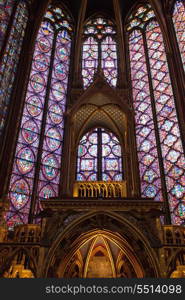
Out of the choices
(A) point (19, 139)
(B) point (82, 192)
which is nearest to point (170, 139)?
(B) point (82, 192)

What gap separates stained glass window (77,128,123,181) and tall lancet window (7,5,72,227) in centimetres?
84

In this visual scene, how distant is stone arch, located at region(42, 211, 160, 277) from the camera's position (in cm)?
802

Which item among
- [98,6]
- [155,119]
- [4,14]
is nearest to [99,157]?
[155,119]

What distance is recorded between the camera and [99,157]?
42.5 feet

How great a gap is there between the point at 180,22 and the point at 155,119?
4420 mm

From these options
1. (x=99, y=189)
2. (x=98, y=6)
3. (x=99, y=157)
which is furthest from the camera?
(x=98, y=6)

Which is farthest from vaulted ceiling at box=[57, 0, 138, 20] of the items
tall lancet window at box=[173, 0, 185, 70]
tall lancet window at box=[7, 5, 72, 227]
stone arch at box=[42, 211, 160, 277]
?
stone arch at box=[42, 211, 160, 277]

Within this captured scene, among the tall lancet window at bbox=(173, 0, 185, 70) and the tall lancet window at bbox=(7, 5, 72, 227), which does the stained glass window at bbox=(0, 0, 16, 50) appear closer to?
the tall lancet window at bbox=(7, 5, 72, 227)

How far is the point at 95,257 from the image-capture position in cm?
1020

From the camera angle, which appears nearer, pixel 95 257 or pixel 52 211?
pixel 52 211

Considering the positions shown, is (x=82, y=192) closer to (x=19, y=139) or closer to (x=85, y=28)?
(x=19, y=139)

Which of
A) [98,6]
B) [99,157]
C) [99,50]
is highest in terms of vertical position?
[98,6]

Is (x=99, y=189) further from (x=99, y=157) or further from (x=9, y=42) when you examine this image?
(x=9, y=42)

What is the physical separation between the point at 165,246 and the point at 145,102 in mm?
7178
